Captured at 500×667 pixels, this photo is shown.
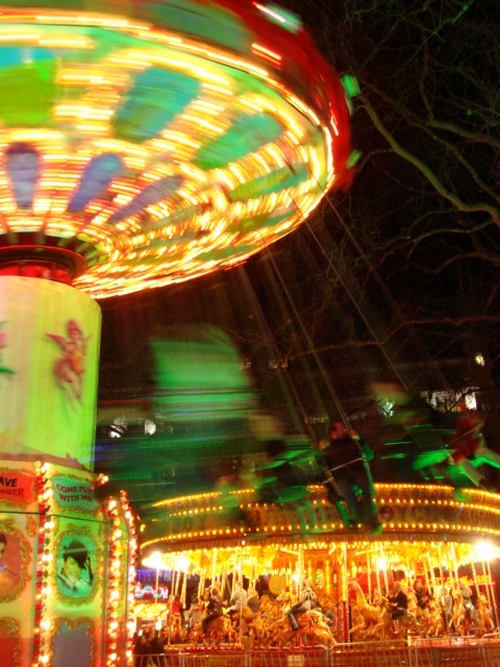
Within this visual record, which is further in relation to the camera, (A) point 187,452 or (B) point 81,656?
(A) point 187,452

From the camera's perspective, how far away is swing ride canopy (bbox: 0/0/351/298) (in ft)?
17.9

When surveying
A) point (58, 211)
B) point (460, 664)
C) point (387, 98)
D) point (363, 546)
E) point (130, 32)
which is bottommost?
point (460, 664)

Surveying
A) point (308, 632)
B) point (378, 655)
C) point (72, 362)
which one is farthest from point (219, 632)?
point (72, 362)

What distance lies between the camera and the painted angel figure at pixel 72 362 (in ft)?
26.2

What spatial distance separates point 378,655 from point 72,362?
721 cm

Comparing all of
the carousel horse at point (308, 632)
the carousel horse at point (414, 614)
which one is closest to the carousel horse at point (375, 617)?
the carousel horse at point (414, 614)

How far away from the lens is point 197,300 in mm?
24875

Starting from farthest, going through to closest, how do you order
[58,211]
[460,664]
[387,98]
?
[387,98], [460,664], [58,211]

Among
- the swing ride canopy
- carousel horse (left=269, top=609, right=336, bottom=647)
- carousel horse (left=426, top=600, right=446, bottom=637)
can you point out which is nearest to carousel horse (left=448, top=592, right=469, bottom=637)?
carousel horse (left=426, top=600, right=446, bottom=637)

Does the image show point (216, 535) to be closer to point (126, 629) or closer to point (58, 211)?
point (126, 629)

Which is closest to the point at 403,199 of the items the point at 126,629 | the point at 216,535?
the point at 216,535

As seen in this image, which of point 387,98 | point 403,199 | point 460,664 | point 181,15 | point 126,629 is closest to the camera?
point 181,15

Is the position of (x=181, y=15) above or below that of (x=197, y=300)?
below

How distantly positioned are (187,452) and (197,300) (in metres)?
4.94
